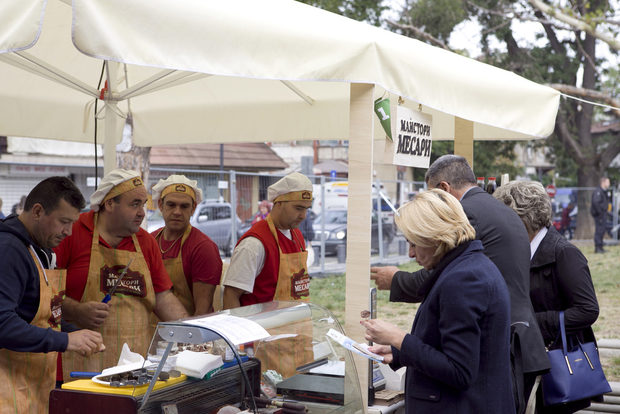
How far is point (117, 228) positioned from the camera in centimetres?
339

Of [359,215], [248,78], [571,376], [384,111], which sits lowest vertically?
[571,376]

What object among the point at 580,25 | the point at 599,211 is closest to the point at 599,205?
the point at 599,211

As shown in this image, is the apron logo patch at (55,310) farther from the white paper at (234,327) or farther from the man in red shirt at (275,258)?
the man in red shirt at (275,258)

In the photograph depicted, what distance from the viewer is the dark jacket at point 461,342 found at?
2.13 metres

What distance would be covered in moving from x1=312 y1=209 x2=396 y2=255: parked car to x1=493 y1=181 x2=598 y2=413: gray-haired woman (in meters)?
10.2

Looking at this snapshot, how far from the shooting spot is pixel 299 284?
153 inches

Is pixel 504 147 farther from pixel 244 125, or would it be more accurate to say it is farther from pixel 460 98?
pixel 460 98

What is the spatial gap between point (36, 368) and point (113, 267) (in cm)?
70

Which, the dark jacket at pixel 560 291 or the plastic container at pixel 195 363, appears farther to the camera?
the dark jacket at pixel 560 291

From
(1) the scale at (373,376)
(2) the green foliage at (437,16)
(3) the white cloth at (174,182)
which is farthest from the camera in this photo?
(2) the green foliage at (437,16)

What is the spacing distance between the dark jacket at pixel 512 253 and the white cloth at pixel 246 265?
115 centimetres

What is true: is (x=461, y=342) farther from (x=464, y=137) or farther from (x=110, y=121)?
(x=110, y=121)

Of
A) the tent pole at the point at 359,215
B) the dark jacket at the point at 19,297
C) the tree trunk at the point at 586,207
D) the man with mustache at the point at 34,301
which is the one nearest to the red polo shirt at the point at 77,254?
the man with mustache at the point at 34,301

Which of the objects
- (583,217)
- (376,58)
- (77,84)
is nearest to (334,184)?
(583,217)
